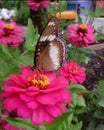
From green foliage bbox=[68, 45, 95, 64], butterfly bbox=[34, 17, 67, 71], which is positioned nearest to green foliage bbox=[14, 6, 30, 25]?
green foliage bbox=[68, 45, 95, 64]

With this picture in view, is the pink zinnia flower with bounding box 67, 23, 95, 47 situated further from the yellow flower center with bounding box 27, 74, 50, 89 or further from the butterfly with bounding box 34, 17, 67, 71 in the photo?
the yellow flower center with bounding box 27, 74, 50, 89

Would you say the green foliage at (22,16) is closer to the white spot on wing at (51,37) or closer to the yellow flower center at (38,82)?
the white spot on wing at (51,37)

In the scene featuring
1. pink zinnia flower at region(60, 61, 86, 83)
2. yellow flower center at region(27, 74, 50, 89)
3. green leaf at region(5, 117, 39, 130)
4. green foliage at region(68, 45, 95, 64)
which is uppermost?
yellow flower center at region(27, 74, 50, 89)

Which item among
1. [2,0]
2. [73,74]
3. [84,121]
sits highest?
[73,74]

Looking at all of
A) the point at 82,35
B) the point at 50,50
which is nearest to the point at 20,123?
the point at 50,50

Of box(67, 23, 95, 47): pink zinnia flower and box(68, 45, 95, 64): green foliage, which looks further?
box(68, 45, 95, 64): green foliage

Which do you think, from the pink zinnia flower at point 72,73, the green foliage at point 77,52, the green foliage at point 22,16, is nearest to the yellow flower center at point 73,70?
the pink zinnia flower at point 72,73

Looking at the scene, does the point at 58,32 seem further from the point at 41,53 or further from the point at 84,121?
the point at 84,121

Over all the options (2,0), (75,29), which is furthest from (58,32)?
(2,0)
